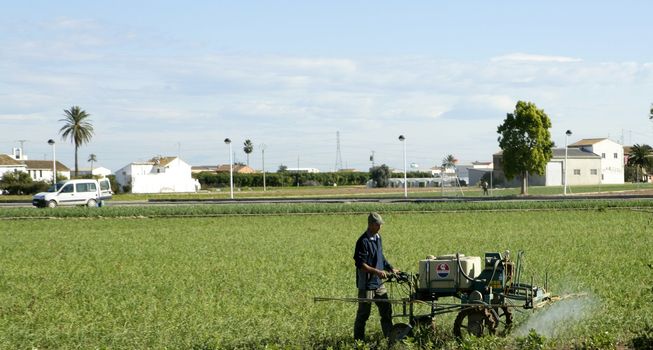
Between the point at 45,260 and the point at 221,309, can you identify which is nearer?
the point at 221,309

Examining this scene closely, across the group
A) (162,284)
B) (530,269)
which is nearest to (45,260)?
(162,284)

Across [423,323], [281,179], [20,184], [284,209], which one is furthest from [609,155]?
[423,323]

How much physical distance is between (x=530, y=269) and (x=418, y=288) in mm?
9227

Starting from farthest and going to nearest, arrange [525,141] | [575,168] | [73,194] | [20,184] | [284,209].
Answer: [575,168], [20,184], [525,141], [73,194], [284,209]

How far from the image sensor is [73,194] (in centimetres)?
6003

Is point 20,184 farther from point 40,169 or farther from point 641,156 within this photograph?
point 641,156

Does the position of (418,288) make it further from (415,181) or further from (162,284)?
(415,181)

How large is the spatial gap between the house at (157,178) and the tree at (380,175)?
26.5 m

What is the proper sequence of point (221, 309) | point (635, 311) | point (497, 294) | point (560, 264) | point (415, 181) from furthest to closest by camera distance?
point (415, 181)
point (560, 264)
point (221, 309)
point (635, 311)
point (497, 294)

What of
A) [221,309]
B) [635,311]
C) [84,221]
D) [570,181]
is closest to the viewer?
[635,311]

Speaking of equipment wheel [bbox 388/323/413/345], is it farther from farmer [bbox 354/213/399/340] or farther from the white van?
the white van

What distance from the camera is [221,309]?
16.7m

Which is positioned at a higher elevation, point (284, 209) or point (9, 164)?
point (9, 164)

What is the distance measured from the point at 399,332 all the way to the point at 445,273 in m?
1.12
